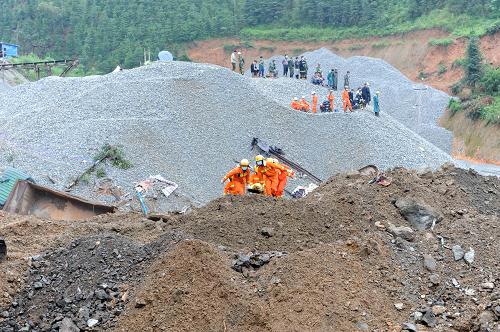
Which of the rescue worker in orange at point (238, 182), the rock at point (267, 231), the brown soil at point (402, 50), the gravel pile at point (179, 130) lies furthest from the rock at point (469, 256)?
the brown soil at point (402, 50)

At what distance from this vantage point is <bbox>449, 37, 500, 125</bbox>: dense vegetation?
29.9 m

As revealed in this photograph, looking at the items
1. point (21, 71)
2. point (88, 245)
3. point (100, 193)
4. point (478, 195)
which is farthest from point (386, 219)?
point (21, 71)

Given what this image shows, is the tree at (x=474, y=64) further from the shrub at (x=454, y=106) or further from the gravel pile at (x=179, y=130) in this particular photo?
the gravel pile at (x=179, y=130)

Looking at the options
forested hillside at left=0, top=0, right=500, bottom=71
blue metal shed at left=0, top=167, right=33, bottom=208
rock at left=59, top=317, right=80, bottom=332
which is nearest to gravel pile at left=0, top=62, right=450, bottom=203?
blue metal shed at left=0, top=167, right=33, bottom=208

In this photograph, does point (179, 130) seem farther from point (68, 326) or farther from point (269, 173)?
point (68, 326)

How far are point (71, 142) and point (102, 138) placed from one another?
0.84 metres

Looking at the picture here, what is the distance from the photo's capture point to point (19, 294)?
24.7 ft

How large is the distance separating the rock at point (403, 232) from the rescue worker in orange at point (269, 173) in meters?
4.00

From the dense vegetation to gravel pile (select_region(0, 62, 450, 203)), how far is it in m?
6.87

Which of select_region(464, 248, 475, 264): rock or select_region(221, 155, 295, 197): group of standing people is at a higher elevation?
select_region(464, 248, 475, 264): rock

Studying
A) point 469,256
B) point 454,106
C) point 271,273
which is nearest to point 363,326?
point 271,273

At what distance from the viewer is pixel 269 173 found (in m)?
12.7

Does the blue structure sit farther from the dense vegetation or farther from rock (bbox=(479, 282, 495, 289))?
rock (bbox=(479, 282, 495, 289))

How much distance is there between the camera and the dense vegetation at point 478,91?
29.9 m
